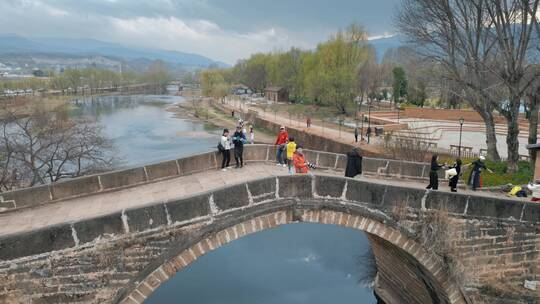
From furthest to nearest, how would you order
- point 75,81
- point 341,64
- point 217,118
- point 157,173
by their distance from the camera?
point 75,81
point 217,118
point 341,64
point 157,173

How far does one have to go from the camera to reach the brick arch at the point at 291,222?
6.71 meters

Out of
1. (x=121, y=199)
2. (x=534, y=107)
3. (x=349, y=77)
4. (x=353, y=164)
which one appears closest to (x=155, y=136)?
(x=349, y=77)

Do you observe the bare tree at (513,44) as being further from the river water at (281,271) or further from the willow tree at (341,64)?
the willow tree at (341,64)

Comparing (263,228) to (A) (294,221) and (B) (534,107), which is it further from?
(B) (534,107)

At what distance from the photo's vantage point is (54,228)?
6.14 m

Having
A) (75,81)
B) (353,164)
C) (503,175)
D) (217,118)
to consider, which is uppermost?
(75,81)

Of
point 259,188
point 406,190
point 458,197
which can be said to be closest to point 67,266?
point 259,188

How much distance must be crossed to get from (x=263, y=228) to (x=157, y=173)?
4110mm

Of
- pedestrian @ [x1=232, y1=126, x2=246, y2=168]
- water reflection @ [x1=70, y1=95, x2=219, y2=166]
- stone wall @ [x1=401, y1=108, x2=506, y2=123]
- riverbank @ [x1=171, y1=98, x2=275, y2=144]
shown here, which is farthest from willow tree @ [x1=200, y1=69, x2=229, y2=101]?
pedestrian @ [x1=232, y1=126, x2=246, y2=168]

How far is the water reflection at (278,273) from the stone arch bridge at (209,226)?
162 inches

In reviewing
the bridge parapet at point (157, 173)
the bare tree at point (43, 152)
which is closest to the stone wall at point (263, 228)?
the bridge parapet at point (157, 173)

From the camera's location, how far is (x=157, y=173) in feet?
34.4

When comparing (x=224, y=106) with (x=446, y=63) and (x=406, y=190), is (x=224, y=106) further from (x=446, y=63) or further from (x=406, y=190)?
(x=406, y=190)

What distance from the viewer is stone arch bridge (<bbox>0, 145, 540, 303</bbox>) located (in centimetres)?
625
